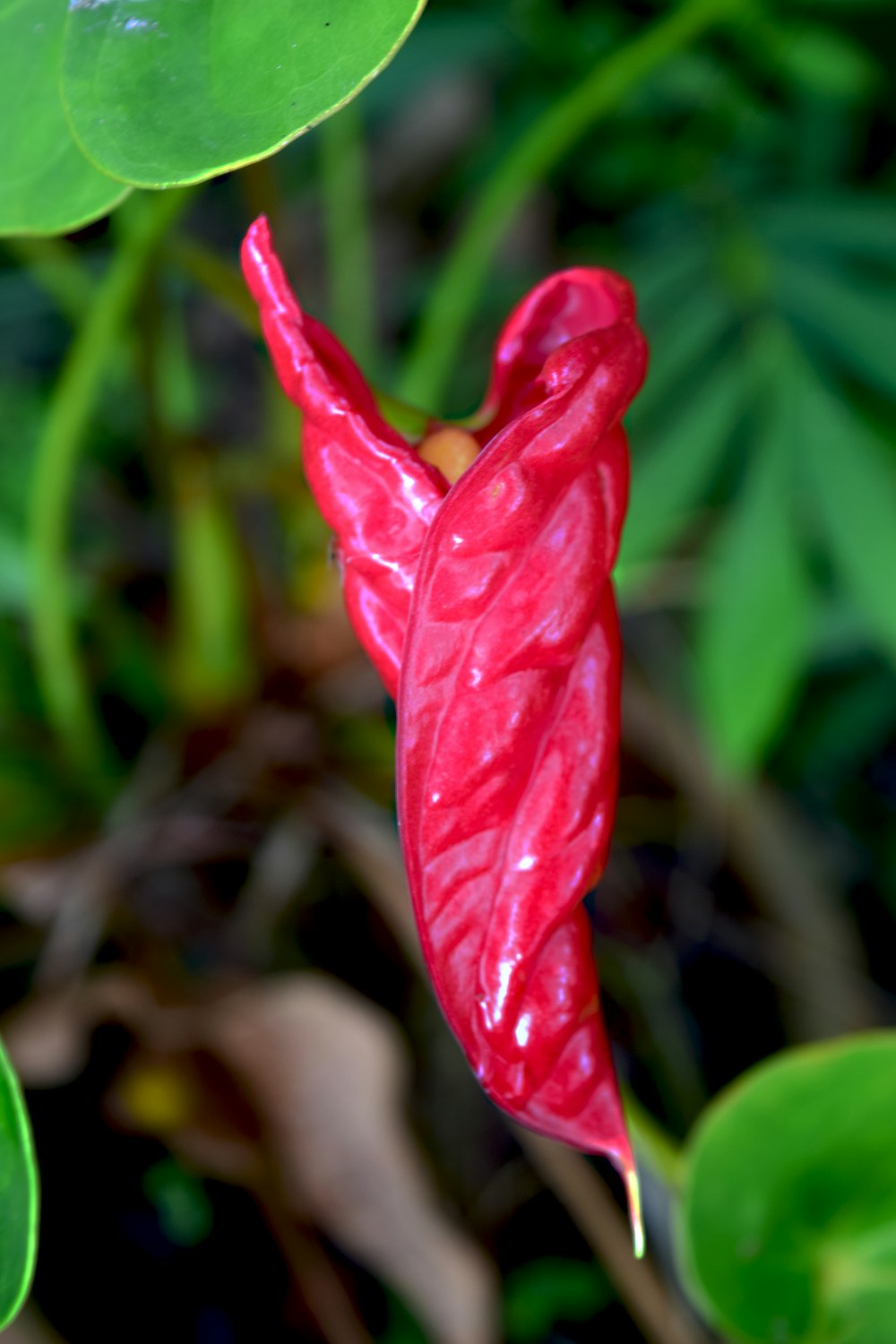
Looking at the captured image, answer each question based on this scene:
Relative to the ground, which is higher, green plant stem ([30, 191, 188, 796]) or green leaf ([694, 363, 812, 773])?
green plant stem ([30, 191, 188, 796])

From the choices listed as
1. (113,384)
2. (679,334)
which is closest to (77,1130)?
(113,384)

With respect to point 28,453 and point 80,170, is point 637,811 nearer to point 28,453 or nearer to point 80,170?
point 28,453

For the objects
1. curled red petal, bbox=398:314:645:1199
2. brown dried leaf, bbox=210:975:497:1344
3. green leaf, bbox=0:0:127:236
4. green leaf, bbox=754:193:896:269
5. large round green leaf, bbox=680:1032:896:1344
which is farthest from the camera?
green leaf, bbox=754:193:896:269

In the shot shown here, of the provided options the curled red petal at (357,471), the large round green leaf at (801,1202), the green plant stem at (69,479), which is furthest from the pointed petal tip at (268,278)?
the large round green leaf at (801,1202)

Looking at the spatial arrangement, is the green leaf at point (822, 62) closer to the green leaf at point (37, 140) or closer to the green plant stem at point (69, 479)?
the green plant stem at point (69, 479)

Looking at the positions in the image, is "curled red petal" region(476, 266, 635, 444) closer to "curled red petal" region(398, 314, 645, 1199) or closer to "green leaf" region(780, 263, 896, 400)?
"curled red petal" region(398, 314, 645, 1199)

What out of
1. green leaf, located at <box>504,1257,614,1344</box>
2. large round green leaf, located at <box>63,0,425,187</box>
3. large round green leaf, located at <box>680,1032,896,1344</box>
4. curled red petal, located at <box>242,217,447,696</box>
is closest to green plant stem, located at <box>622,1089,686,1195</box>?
large round green leaf, located at <box>680,1032,896,1344</box>
